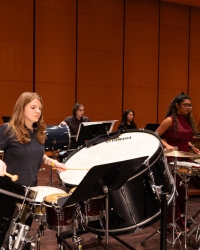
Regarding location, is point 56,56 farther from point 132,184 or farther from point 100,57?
point 132,184

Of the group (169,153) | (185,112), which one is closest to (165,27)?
(185,112)

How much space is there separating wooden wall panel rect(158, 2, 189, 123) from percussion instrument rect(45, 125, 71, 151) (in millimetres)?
4580

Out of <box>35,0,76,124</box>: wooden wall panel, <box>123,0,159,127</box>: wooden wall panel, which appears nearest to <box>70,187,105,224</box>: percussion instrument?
<box>35,0,76,124</box>: wooden wall panel

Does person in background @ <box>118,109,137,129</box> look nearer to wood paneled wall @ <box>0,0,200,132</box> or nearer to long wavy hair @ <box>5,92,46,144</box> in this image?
wood paneled wall @ <box>0,0,200,132</box>

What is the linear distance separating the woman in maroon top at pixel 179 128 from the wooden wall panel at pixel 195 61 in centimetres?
596

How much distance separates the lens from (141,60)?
8883 mm

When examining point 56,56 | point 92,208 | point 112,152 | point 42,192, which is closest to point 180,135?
point 112,152

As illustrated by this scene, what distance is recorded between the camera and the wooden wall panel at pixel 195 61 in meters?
9.34

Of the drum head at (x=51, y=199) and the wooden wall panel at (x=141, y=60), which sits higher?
the wooden wall panel at (x=141, y=60)

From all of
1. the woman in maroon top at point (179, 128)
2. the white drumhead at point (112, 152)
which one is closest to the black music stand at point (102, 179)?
the white drumhead at point (112, 152)

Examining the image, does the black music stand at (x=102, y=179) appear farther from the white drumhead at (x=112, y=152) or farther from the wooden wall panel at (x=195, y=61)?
the wooden wall panel at (x=195, y=61)

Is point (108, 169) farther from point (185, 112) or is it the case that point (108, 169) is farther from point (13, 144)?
point (185, 112)

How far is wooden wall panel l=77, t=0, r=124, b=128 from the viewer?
27.1 ft

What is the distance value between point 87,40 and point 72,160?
602 cm
